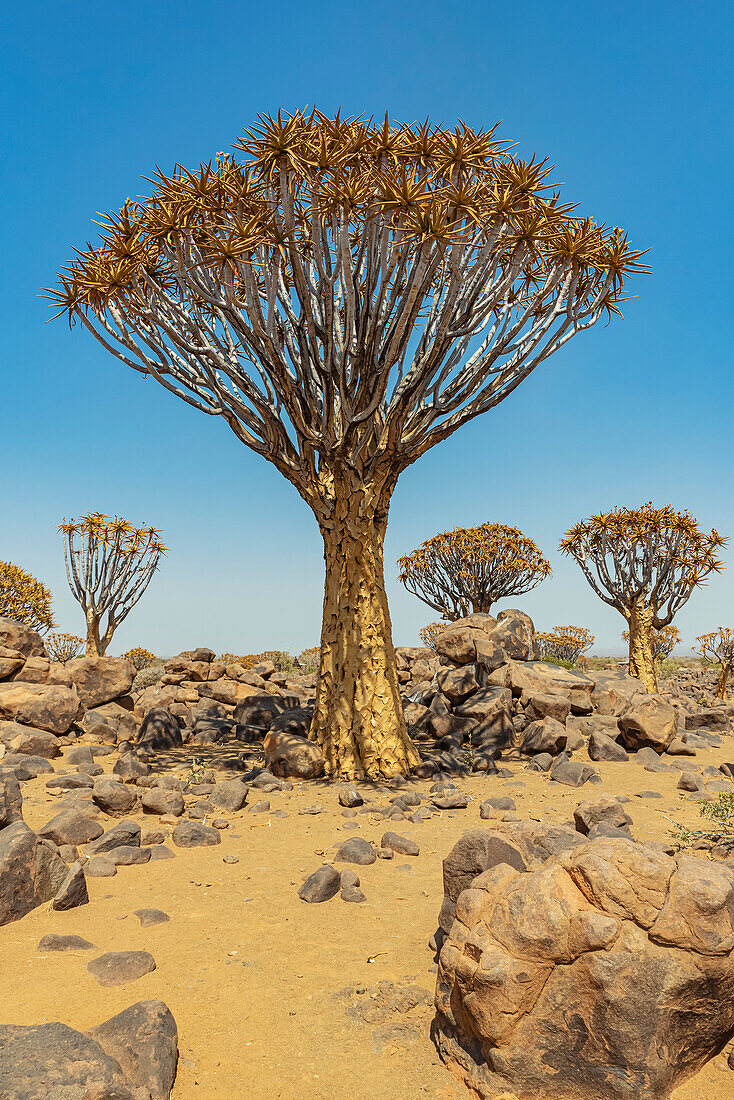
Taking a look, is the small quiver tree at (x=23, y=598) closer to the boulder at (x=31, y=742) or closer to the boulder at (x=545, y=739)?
the boulder at (x=31, y=742)

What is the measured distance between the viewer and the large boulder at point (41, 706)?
909 cm

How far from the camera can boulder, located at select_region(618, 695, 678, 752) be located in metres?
9.48

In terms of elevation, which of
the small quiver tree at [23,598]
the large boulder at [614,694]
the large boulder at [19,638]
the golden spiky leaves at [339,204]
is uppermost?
the golden spiky leaves at [339,204]

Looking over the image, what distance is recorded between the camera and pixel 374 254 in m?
7.89

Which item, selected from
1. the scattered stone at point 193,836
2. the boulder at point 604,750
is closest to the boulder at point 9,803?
the scattered stone at point 193,836

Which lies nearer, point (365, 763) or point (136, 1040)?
point (136, 1040)

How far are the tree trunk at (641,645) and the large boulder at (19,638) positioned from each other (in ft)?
49.5

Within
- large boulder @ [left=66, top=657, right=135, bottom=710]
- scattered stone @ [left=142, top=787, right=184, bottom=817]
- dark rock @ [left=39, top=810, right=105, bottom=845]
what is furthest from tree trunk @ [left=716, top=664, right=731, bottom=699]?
dark rock @ [left=39, top=810, right=105, bottom=845]

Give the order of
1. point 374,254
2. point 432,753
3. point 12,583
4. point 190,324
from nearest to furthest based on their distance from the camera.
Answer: point 374,254 → point 190,324 → point 432,753 → point 12,583

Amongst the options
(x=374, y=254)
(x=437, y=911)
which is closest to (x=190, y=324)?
(x=374, y=254)

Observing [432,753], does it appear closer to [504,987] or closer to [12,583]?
[504,987]

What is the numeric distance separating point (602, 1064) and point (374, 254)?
25.6 feet

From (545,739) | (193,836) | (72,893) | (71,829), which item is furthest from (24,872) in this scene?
(545,739)

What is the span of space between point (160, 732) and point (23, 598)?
1477cm
